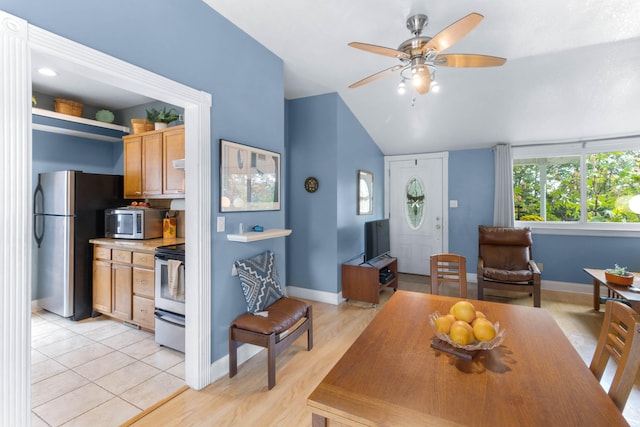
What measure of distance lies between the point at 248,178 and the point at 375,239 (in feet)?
7.30

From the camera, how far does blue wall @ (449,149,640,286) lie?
13.7 feet

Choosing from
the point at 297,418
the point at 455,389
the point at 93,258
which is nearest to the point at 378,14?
the point at 455,389

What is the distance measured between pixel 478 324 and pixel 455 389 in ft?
0.98

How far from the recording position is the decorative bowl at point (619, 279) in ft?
9.93

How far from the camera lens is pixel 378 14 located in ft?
7.65

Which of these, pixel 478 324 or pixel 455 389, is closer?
pixel 455 389

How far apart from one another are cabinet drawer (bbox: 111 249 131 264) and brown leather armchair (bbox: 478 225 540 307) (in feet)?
13.4

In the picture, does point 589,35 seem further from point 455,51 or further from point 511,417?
point 511,417

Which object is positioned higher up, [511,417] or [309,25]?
[309,25]

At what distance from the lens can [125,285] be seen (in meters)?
3.09

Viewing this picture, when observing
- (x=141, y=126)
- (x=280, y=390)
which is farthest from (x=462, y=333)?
(x=141, y=126)

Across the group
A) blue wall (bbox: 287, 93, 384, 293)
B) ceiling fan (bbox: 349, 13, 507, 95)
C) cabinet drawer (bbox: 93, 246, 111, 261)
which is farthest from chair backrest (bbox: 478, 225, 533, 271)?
cabinet drawer (bbox: 93, 246, 111, 261)

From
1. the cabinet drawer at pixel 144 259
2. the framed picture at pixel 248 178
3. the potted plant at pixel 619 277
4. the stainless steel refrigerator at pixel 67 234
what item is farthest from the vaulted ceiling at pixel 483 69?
the stainless steel refrigerator at pixel 67 234

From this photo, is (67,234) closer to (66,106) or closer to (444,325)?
(66,106)
